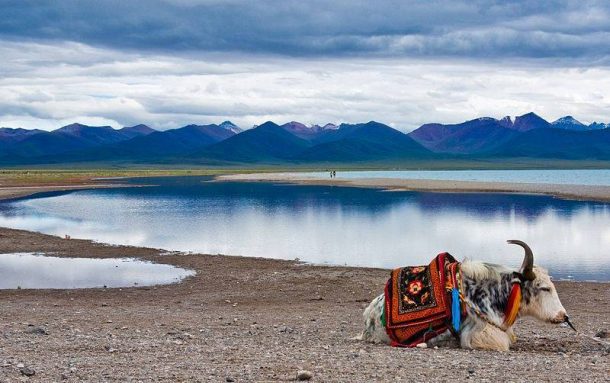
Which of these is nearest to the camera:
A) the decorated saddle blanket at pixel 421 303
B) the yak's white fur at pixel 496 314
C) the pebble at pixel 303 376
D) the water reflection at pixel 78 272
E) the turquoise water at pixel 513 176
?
the pebble at pixel 303 376

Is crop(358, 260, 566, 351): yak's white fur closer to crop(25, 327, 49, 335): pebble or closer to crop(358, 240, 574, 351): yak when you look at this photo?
crop(358, 240, 574, 351): yak

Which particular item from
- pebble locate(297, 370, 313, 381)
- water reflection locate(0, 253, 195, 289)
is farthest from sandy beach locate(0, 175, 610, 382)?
water reflection locate(0, 253, 195, 289)

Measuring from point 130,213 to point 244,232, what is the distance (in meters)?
14.5

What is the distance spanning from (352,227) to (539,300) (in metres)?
27.0

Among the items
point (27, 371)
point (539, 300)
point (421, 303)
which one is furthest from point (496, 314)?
point (27, 371)

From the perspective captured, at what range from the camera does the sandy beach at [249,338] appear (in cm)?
783

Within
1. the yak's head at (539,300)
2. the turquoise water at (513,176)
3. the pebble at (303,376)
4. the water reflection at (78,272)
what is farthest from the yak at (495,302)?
the turquoise water at (513,176)

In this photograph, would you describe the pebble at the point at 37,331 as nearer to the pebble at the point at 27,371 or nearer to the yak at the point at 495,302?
the pebble at the point at 27,371

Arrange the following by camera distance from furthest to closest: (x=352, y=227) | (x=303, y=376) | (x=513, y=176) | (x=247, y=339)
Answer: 1. (x=513, y=176)
2. (x=352, y=227)
3. (x=247, y=339)
4. (x=303, y=376)

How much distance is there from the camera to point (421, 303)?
9.52m

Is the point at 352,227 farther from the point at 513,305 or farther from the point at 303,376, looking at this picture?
the point at 303,376

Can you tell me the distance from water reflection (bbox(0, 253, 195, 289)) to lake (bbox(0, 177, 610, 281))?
4.40 metres

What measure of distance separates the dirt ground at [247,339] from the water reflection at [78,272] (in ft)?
5.17

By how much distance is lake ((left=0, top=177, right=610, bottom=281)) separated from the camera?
26527 millimetres
